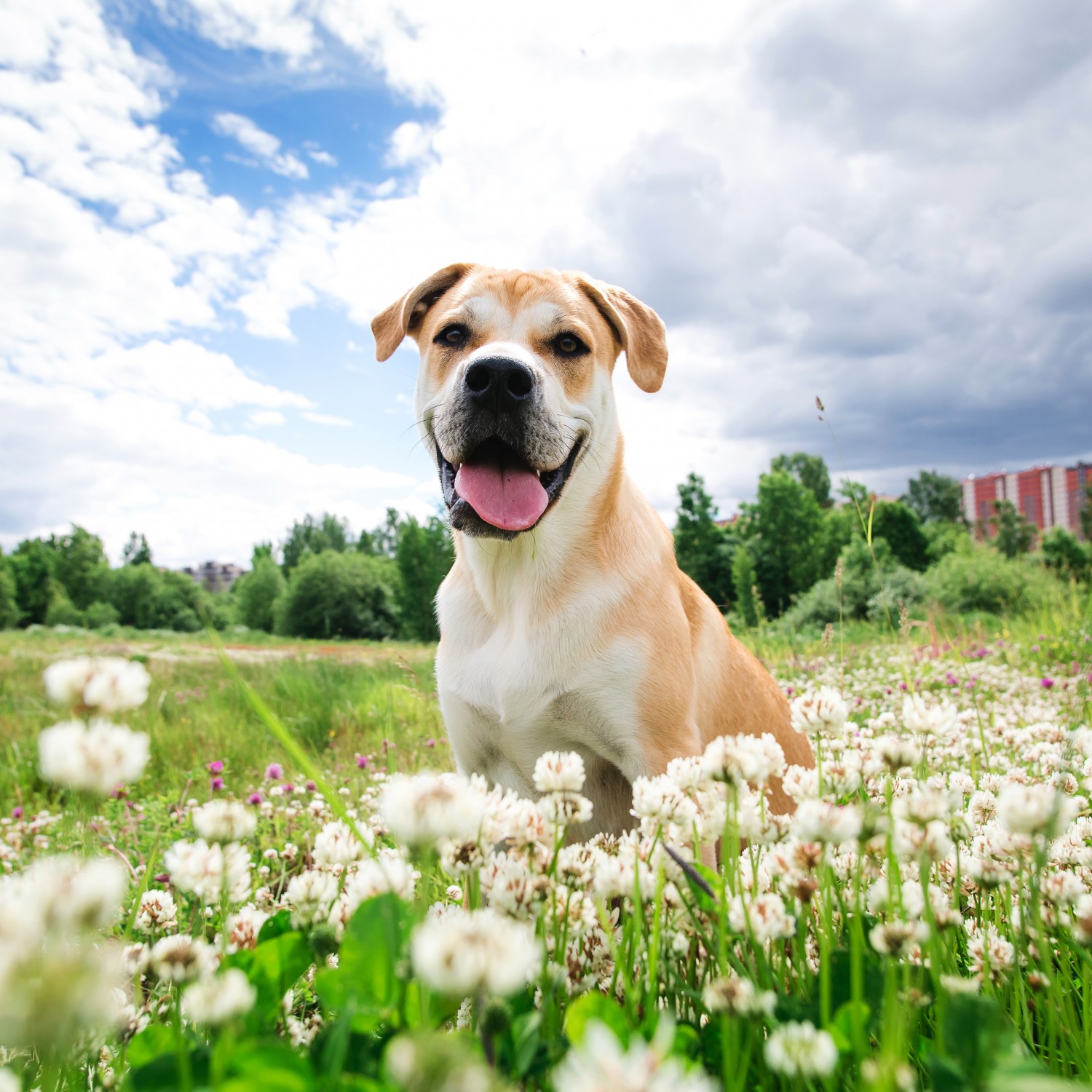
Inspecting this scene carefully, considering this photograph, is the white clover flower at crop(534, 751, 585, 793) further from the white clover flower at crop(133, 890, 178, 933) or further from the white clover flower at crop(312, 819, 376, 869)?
the white clover flower at crop(133, 890, 178, 933)

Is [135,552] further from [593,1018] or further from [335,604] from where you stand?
[593,1018]

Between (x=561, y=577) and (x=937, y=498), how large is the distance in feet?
307

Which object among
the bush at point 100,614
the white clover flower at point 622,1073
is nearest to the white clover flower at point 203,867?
the white clover flower at point 622,1073

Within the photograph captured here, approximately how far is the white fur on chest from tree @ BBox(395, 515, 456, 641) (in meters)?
52.3

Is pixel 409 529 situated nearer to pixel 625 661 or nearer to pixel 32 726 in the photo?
pixel 32 726

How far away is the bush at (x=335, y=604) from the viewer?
213ft

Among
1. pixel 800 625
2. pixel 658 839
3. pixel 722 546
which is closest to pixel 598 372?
pixel 658 839

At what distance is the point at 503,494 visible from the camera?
10.0 feet

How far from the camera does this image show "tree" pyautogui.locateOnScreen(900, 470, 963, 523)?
83.5 m

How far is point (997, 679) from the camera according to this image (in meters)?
5.77

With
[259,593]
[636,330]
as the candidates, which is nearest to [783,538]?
[636,330]

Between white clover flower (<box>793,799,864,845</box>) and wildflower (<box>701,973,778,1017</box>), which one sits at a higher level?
white clover flower (<box>793,799,864,845</box>)

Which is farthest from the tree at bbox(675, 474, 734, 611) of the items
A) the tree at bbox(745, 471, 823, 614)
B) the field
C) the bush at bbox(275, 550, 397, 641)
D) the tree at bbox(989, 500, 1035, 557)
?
the field

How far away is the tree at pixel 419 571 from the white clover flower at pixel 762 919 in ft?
179
